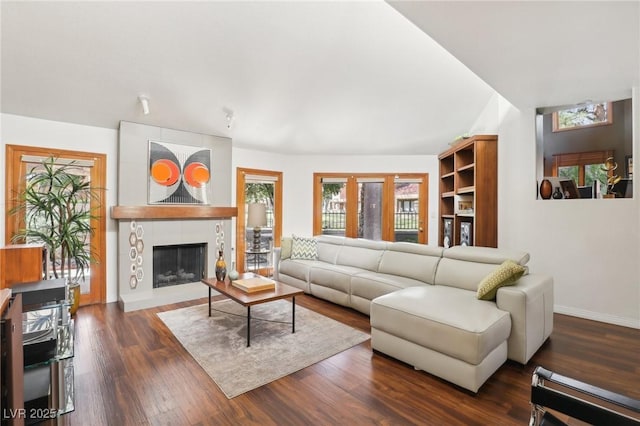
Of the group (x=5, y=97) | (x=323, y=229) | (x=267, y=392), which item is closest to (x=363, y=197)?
(x=323, y=229)

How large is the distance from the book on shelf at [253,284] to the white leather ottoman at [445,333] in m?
1.14

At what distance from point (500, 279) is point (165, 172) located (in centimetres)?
415

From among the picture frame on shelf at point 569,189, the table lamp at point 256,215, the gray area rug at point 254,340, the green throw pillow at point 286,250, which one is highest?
the picture frame on shelf at point 569,189

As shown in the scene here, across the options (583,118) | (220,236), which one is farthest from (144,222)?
(583,118)

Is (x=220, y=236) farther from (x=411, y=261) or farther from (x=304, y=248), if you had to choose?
(x=411, y=261)

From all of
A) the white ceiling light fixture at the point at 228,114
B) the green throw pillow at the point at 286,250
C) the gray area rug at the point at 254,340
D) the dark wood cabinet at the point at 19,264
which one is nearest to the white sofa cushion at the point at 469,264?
the gray area rug at the point at 254,340

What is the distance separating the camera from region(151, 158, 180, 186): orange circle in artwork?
414cm

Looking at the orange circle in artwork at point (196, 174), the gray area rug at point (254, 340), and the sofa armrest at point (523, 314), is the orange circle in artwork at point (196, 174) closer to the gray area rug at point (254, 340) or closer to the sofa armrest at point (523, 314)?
the gray area rug at point (254, 340)

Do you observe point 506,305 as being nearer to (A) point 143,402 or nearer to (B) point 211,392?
(B) point 211,392

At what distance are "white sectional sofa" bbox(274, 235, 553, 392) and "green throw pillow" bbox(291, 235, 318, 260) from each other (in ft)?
2.93

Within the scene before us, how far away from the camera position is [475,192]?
4020 mm

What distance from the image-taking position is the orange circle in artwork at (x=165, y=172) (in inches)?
163

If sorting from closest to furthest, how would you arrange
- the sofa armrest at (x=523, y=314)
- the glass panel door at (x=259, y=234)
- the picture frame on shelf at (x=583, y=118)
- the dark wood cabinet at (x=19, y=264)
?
the sofa armrest at (x=523, y=314) < the dark wood cabinet at (x=19, y=264) < the picture frame on shelf at (x=583, y=118) < the glass panel door at (x=259, y=234)

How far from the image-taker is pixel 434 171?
6094mm
